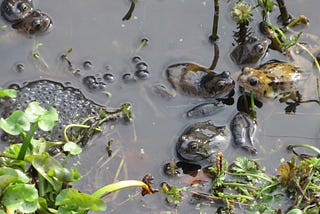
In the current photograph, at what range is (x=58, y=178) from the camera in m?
2.42

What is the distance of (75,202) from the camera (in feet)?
7.69

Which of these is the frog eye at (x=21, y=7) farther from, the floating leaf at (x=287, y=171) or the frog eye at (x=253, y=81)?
the floating leaf at (x=287, y=171)

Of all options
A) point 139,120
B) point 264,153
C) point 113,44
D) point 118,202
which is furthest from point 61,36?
point 264,153

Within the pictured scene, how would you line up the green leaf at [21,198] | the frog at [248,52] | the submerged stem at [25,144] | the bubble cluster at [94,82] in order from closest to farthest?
the green leaf at [21,198] < the submerged stem at [25,144] < the bubble cluster at [94,82] < the frog at [248,52]

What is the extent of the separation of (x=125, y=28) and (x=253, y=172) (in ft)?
3.71

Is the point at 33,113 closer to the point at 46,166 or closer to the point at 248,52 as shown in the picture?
the point at 46,166

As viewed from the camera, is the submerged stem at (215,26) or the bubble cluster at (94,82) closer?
the bubble cluster at (94,82)

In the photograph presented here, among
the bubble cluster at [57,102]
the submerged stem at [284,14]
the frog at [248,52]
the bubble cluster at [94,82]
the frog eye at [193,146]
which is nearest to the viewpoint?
the frog eye at [193,146]

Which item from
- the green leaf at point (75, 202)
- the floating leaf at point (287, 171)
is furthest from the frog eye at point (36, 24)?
the floating leaf at point (287, 171)

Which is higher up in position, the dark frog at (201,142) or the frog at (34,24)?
the frog at (34,24)

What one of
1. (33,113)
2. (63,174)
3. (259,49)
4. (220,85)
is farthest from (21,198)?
(259,49)

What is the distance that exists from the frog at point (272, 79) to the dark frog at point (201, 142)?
12.3 inches

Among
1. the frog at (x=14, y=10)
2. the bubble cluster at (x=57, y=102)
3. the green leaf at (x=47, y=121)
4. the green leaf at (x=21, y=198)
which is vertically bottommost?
the green leaf at (x=21, y=198)

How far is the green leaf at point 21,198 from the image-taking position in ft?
7.31
